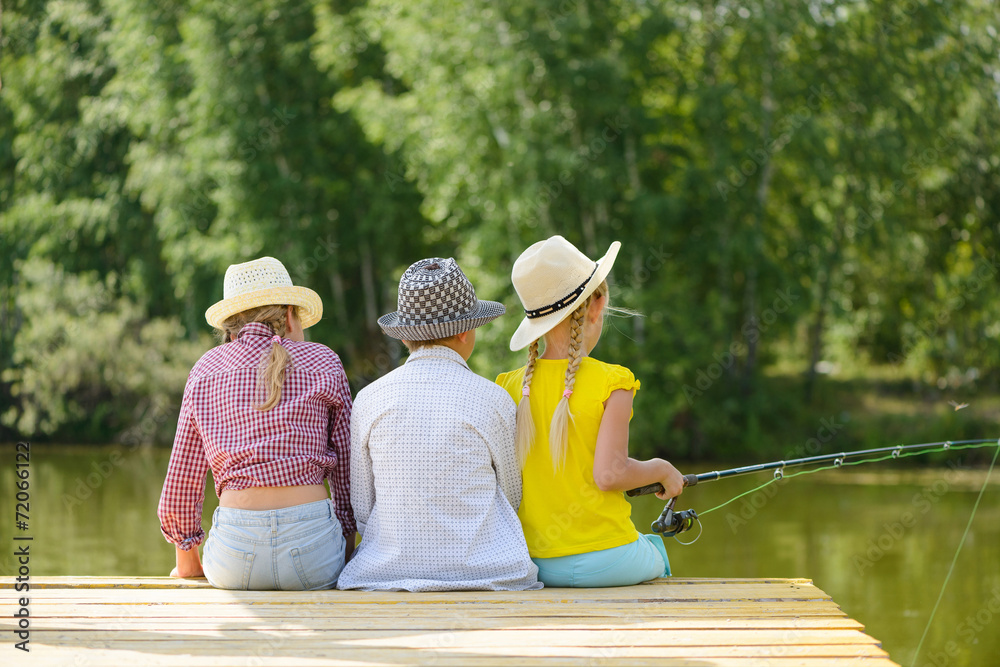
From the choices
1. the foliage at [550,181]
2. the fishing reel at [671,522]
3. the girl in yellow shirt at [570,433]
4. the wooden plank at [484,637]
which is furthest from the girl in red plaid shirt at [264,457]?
the foliage at [550,181]

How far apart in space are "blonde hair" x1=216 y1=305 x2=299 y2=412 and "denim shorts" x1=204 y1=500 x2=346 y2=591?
11.5 inches

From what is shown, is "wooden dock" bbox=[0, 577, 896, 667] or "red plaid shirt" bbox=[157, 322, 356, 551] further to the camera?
"red plaid shirt" bbox=[157, 322, 356, 551]

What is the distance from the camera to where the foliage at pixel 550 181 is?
11891mm

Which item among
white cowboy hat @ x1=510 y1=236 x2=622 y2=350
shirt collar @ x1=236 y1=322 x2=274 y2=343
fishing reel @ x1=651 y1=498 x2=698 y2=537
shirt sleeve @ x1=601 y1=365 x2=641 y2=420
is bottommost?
fishing reel @ x1=651 y1=498 x2=698 y2=537

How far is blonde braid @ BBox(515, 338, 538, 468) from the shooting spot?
278 cm

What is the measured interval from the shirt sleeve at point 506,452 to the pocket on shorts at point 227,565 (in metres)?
0.69

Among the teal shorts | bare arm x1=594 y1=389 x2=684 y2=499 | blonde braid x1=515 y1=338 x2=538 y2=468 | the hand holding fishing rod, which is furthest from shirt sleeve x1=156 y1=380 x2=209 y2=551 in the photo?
the hand holding fishing rod

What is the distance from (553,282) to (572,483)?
1.76 feet

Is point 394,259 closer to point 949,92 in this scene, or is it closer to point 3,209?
point 3,209

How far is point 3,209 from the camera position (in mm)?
16172

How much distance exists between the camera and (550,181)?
1180 centimetres

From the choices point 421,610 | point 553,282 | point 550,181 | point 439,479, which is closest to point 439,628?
point 421,610

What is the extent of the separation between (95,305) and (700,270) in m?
7.75

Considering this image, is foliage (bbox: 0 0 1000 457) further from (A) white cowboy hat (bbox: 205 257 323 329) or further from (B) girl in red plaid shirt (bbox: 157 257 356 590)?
(B) girl in red plaid shirt (bbox: 157 257 356 590)
